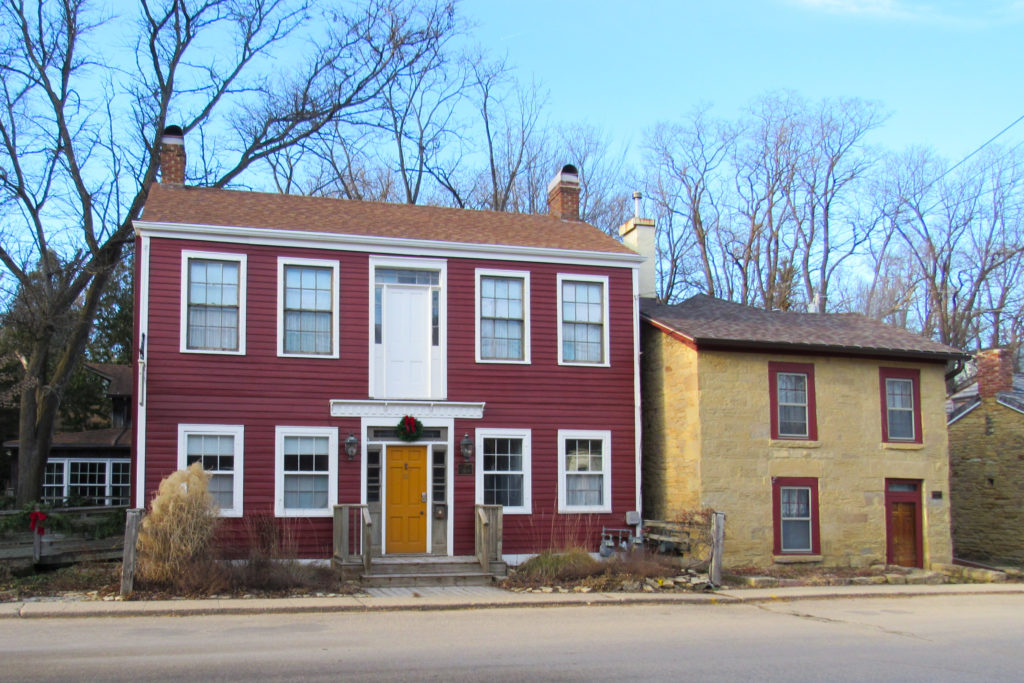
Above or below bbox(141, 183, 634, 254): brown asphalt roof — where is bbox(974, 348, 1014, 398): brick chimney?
below

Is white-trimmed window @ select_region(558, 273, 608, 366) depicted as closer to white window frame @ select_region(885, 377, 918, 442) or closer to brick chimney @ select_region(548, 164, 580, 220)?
brick chimney @ select_region(548, 164, 580, 220)

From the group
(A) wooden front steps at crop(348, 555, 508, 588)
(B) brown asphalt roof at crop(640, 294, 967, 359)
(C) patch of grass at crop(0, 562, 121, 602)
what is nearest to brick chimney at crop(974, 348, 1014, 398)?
(B) brown asphalt roof at crop(640, 294, 967, 359)

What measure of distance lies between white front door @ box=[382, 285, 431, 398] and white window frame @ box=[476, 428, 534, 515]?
1.42 metres

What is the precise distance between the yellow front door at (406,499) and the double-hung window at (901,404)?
990 cm

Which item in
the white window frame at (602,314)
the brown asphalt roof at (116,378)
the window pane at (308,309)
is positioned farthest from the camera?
the brown asphalt roof at (116,378)

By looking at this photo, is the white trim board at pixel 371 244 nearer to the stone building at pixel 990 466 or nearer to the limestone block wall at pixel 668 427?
the limestone block wall at pixel 668 427

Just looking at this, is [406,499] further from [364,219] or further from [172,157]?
[172,157]

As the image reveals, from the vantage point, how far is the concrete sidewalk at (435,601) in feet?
42.3

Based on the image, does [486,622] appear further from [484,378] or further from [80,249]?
[80,249]

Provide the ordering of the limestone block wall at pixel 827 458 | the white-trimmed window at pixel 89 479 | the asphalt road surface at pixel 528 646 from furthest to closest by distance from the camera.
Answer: the white-trimmed window at pixel 89 479 → the limestone block wall at pixel 827 458 → the asphalt road surface at pixel 528 646

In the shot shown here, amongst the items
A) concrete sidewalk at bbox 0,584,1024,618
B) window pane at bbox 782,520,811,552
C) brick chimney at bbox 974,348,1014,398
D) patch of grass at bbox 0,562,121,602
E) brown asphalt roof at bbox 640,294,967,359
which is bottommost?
concrete sidewalk at bbox 0,584,1024,618

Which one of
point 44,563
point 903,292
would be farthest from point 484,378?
point 903,292

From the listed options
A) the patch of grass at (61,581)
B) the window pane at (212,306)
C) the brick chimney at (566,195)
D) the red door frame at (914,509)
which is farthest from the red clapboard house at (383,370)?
the red door frame at (914,509)

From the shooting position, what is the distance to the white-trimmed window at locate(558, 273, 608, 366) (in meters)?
19.5
